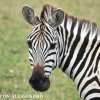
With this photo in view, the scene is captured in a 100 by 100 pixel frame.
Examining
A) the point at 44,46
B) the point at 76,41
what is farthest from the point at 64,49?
the point at 44,46

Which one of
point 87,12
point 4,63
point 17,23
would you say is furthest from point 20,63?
point 87,12

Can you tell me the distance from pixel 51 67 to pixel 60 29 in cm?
→ 69

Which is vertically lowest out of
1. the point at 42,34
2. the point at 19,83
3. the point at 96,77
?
the point at 19,83

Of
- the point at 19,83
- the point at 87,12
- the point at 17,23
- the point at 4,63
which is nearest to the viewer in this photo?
the point at 19,83

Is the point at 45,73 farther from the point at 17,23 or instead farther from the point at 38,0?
the point at 38,0

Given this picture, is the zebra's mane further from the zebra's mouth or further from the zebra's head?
the zebra's mouth

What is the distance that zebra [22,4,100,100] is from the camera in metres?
7.71

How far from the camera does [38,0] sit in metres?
22.5

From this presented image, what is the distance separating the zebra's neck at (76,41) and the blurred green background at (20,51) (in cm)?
277

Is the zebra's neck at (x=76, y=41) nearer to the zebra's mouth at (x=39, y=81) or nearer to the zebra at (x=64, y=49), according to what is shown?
the zebra at (x=64, y=49)

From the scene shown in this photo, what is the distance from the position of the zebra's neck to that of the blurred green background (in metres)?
2.77

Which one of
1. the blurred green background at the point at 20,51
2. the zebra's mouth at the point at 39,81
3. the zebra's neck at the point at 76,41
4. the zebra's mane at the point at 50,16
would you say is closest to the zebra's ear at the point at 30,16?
the zebra's mane at the point at 50,16

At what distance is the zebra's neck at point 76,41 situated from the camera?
8.09 meters

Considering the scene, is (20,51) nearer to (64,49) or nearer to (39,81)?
(64,49)
